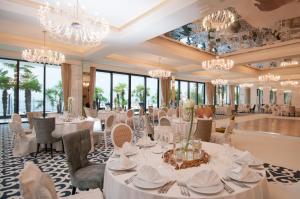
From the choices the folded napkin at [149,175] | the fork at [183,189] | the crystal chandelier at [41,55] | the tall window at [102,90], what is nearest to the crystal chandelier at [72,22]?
the crystal chandelier at [41,55]

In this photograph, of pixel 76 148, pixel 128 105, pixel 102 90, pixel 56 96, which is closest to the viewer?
pixel 76 148

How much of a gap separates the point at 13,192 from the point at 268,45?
30.3 feet

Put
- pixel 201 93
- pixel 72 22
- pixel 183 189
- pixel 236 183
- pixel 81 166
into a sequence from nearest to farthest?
pixel 183 189 → pixel 236 183 → pixel 81 166 → pixel 72 22 → pixel 201 93

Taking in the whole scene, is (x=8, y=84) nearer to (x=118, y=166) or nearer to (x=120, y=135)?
(x=120, y=135)

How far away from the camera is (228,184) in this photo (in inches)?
67.4

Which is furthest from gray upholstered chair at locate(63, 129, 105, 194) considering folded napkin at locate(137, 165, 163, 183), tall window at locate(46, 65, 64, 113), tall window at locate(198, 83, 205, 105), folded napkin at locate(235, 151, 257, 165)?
tall window at locate(198, 83, 205, 105)

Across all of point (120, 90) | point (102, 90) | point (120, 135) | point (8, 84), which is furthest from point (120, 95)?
point (120, 135)

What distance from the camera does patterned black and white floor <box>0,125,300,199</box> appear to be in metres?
3.41

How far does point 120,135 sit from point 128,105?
34.5 feet

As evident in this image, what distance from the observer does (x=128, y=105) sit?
45.9 feet

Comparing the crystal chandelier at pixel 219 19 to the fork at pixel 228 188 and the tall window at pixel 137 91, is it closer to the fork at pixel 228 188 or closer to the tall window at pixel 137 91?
the fork at pixel 228 188

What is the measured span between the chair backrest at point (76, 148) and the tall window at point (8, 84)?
883 centimetres

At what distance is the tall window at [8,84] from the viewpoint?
983 cm

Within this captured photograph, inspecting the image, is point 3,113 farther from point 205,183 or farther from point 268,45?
point 268,45
